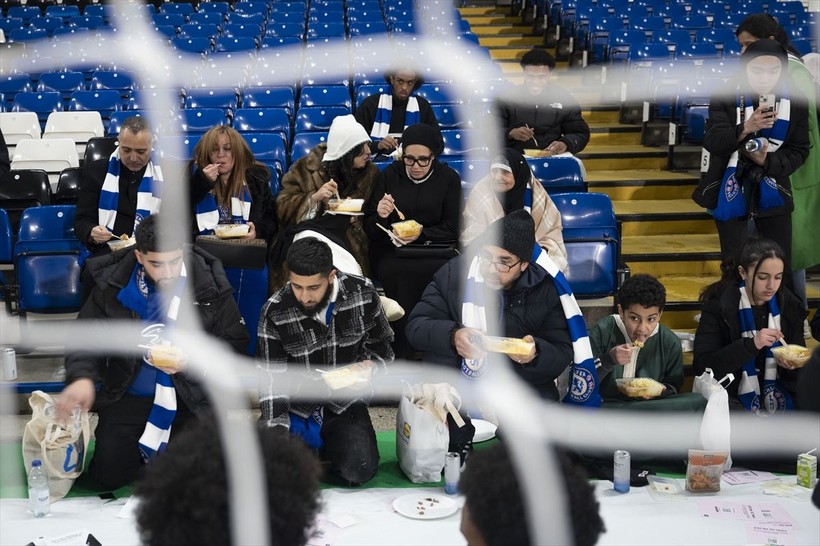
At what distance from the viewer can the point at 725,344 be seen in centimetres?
252

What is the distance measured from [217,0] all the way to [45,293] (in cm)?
459

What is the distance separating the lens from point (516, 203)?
2.74m

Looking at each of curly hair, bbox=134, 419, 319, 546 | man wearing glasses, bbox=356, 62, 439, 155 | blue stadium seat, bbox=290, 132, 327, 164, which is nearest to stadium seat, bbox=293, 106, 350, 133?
blue stadium seat, bbox=290, 132, 327, 164

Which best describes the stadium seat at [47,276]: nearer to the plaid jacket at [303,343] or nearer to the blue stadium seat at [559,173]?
the plaid jacket at [303,343]

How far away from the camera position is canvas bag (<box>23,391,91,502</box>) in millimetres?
2104

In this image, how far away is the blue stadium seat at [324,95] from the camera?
164 inches

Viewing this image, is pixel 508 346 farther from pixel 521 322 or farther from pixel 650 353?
pixel 650 353

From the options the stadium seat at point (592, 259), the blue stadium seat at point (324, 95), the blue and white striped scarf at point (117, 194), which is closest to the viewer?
the blue and white striped scarf at point (117, 194)

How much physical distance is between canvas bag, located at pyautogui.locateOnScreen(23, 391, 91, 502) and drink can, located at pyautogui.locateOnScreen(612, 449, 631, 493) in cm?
124

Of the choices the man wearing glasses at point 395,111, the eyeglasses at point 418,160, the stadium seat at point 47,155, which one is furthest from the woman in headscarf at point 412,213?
the stadium seat at point 47,155

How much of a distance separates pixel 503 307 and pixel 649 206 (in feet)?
5.88

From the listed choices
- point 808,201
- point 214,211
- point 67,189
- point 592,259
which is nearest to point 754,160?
point 808,201

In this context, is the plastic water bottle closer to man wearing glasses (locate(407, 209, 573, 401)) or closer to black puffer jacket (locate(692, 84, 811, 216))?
man wearing glasses (locate(407, 209, 573, 401))

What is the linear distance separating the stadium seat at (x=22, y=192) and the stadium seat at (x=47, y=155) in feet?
1.35
